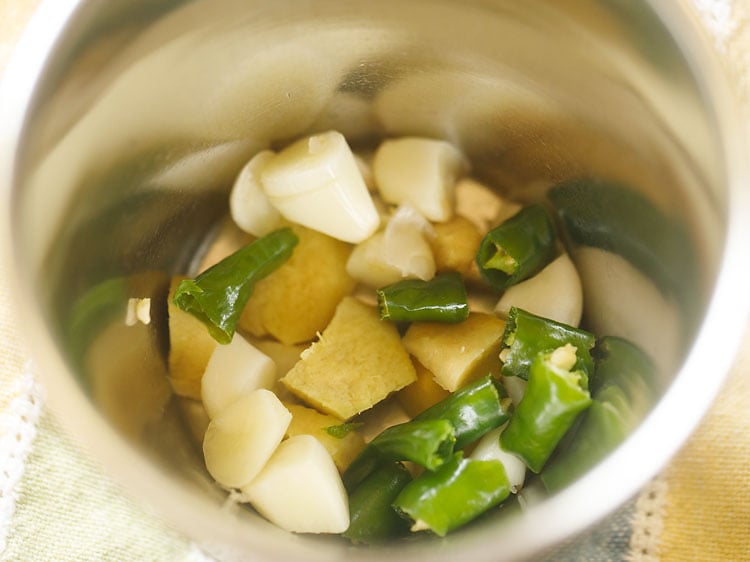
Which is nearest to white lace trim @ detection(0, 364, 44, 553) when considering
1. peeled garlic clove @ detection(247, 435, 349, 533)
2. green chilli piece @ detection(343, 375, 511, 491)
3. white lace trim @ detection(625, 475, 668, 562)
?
peeled garlic clove @ detection(247, 435, 349, 533)

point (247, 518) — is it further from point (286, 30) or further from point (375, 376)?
point (286, 30)

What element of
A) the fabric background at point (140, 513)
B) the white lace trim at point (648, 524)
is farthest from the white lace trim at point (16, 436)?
the white lace trim at point (648, 524)

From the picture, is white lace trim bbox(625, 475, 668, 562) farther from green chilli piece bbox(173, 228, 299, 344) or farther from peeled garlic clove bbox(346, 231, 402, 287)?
green chilli piece bbox(173, 228, 299, 344)

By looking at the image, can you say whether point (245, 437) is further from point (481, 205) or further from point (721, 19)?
point (721, 19)

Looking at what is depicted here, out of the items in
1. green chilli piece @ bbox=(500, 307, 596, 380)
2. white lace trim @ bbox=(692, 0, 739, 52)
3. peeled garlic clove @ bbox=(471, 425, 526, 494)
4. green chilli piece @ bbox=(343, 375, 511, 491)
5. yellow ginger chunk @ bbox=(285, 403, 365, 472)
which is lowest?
yellow ginger chunk @ bbox=(285, 403, 365, 472)

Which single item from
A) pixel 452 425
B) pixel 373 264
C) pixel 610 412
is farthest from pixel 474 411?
pixel 373 264

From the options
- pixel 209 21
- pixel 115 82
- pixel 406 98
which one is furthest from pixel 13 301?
pixel 406 98
